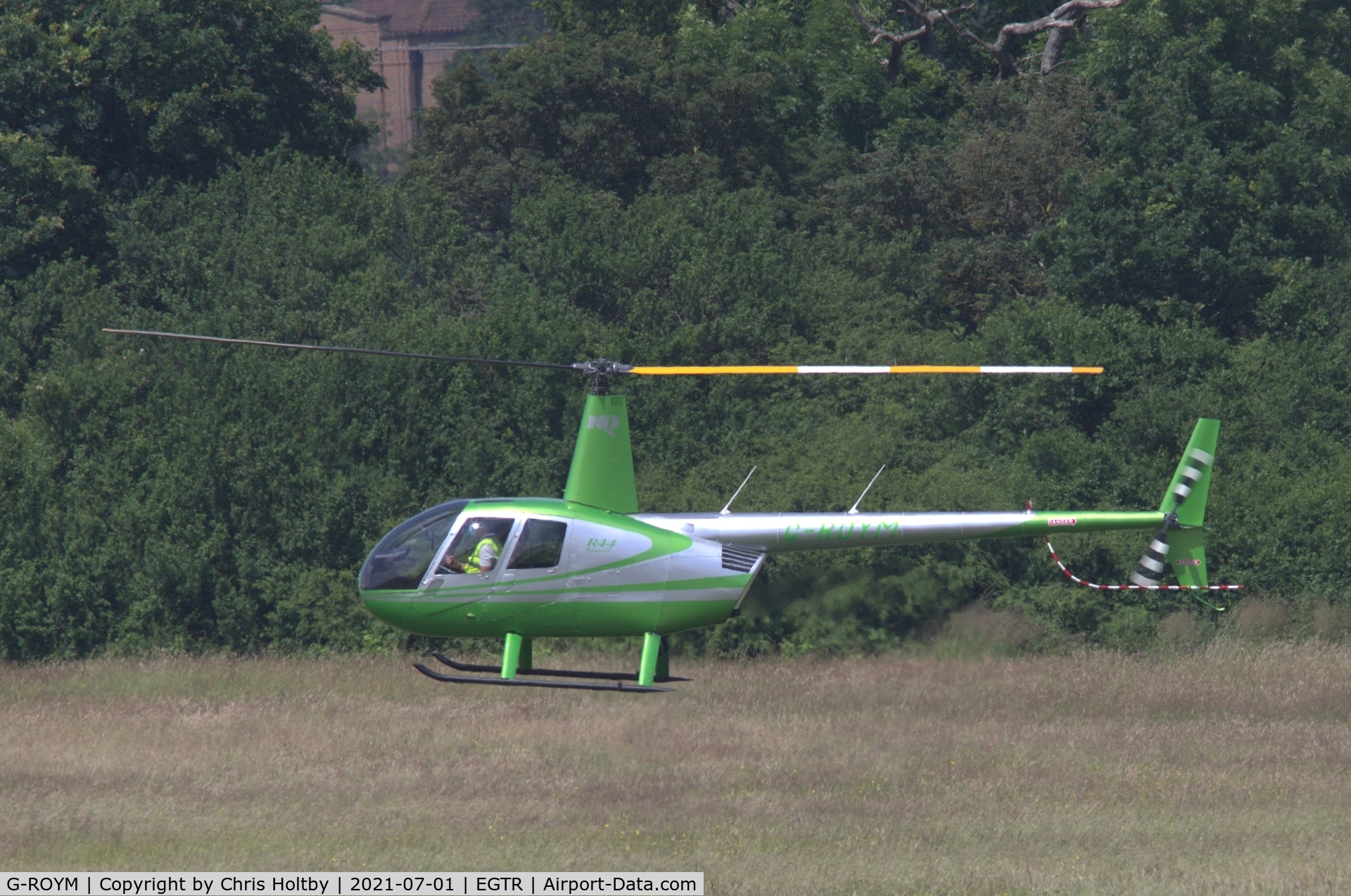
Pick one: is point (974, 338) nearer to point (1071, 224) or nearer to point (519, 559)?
point (1071, 224)

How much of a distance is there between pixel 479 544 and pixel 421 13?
299 feet

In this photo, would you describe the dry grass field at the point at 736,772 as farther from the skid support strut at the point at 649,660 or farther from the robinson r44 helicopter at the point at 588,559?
the robinson r44 helicopter at the point at 588,559

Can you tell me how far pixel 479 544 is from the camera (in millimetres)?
13844

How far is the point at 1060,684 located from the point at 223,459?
1397 cm

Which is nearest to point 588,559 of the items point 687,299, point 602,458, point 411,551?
point 602,458

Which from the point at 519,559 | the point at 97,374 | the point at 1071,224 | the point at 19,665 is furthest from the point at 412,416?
the point at 519,559

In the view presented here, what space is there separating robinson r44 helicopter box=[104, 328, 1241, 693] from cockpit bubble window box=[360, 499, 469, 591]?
11mm

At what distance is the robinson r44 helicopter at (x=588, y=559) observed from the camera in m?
13.8
